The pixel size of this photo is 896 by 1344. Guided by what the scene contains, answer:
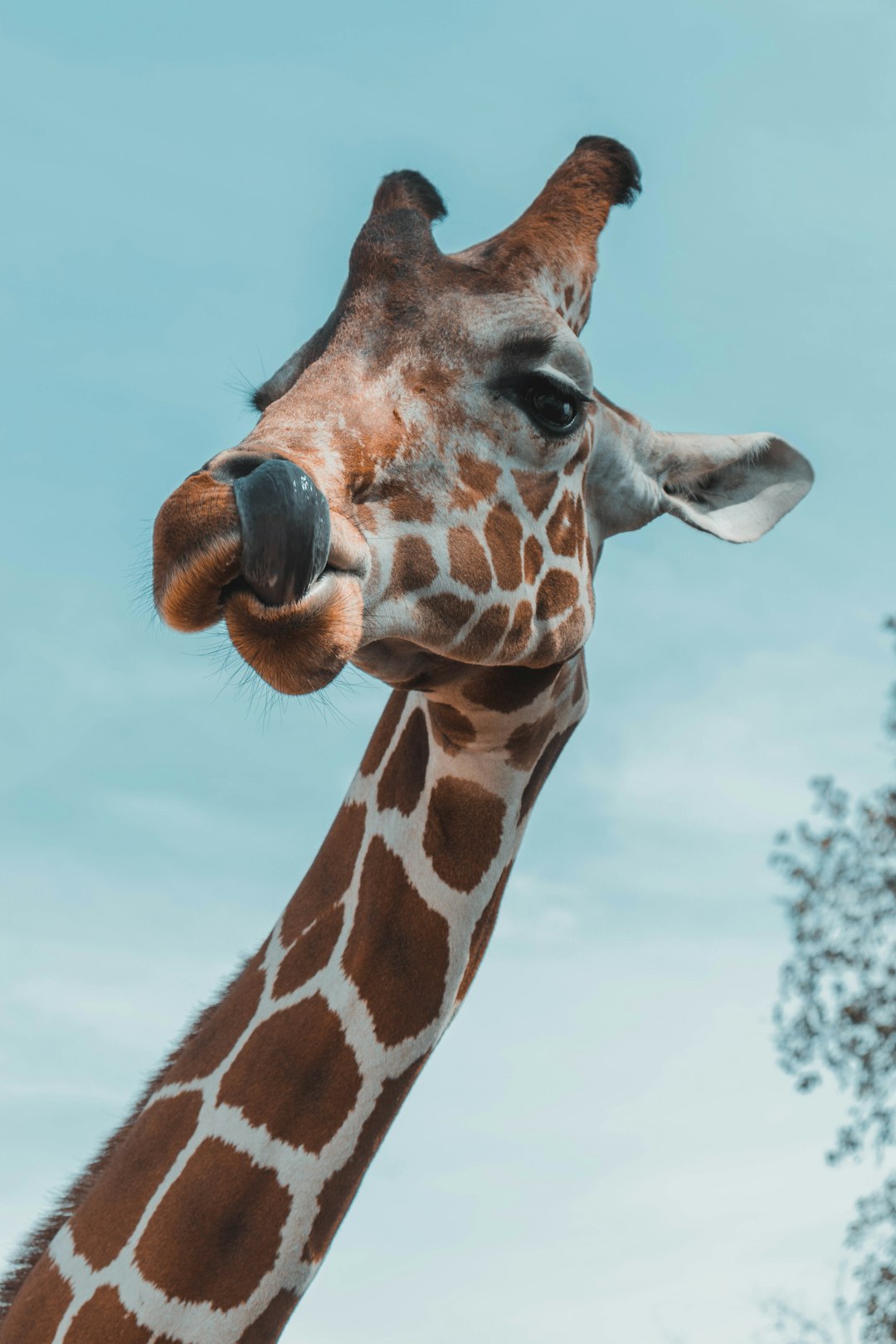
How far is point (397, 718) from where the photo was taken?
4.43 metres

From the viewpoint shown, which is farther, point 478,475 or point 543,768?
point 543,768

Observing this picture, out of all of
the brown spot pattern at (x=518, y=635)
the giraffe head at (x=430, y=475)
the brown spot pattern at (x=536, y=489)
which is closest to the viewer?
the giraffe head at (x=430, y=475)

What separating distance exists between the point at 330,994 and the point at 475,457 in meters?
1.45

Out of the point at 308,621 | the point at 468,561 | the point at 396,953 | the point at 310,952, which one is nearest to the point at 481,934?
the point at 396,953

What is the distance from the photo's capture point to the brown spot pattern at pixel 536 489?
150 inches

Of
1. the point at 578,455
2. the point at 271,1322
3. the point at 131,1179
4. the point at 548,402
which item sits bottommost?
the point at 271,1322

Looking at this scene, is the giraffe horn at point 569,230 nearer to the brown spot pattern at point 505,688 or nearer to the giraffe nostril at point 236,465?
the brown spot pattern at point 505,688

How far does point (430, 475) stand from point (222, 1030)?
163 centimetres

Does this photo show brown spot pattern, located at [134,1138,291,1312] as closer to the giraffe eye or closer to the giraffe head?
the giraffe head

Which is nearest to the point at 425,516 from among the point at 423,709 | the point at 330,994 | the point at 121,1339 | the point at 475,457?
the point at 475,457

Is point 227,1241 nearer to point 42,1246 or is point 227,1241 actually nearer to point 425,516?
point 42,1246

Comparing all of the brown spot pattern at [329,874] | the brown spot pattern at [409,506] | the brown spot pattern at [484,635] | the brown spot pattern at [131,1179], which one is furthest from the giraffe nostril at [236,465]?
the brown spot pattern at [131,1179]

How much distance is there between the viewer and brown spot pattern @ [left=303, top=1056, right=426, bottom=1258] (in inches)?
140

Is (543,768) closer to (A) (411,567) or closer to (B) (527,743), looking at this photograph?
(B) (527,743)
